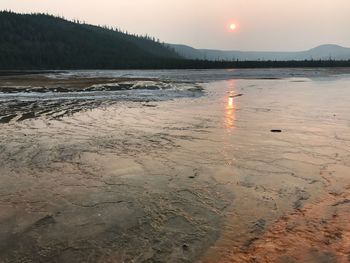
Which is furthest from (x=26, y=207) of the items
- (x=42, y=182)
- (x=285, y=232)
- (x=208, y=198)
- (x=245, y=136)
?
(x=245, y=136)

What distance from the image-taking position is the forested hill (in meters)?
128

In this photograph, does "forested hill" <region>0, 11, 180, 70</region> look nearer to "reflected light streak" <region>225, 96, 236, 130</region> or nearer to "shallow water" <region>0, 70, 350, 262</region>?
"reflected light streak" <region>225, 96, 236, 130</region>

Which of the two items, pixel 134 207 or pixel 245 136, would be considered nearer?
pixel 134 207

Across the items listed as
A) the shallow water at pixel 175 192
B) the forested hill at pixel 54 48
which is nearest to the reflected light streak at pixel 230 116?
the shallow water at pixel 175 192

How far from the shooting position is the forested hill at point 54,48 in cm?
12762

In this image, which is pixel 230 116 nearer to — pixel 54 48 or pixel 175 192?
pixel 175 192

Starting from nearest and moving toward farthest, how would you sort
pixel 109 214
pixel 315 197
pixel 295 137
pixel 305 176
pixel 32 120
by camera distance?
pixel 109 214
pixel 315 197
pixel 305 176
pixel 295 137
pixel 32 120

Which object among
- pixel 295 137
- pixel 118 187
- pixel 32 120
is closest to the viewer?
pixel 118 187

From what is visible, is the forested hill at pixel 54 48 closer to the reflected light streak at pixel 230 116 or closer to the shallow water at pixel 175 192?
the reflected light streak at pixel 230 116

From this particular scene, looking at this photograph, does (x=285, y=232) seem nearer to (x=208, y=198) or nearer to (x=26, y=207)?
(x=208, y=198)

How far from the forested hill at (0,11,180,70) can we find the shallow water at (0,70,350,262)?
110m

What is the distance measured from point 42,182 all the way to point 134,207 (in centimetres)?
237

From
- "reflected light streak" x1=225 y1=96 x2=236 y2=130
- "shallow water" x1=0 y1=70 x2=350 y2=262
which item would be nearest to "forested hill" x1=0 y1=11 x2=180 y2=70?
"reflected light streak" x1=225 y1=96 x2=236 y2=130

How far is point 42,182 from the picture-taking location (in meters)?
7.85
